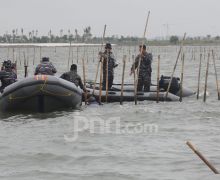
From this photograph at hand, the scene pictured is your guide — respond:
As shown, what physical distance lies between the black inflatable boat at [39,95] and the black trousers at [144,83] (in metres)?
3.21

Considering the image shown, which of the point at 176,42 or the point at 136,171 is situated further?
the point at 176,42

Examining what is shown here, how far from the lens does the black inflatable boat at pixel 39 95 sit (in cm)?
1550

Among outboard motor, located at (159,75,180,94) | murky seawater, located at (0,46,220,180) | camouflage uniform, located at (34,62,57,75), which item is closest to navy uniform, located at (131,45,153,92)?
→ outboard motor, located at (159,75,180,94)

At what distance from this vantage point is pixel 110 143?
1179cm

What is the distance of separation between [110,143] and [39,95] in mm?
4511

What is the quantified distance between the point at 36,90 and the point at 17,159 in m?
5.17

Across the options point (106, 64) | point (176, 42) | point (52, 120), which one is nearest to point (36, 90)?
point (52, 120)

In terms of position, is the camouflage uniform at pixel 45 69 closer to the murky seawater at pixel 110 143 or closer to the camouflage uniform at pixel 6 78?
the camouflage uniform at pixel 6 78

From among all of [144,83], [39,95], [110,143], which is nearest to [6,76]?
[39,95]

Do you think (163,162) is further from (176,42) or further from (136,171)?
(176,42)

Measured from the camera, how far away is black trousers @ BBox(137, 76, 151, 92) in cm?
1900

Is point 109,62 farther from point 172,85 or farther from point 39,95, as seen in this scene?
point 39,95

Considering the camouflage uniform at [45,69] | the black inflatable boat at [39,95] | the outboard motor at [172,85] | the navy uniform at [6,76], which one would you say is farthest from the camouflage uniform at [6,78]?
the outboard motor at [172,85]

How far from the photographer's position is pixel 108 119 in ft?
50.0
